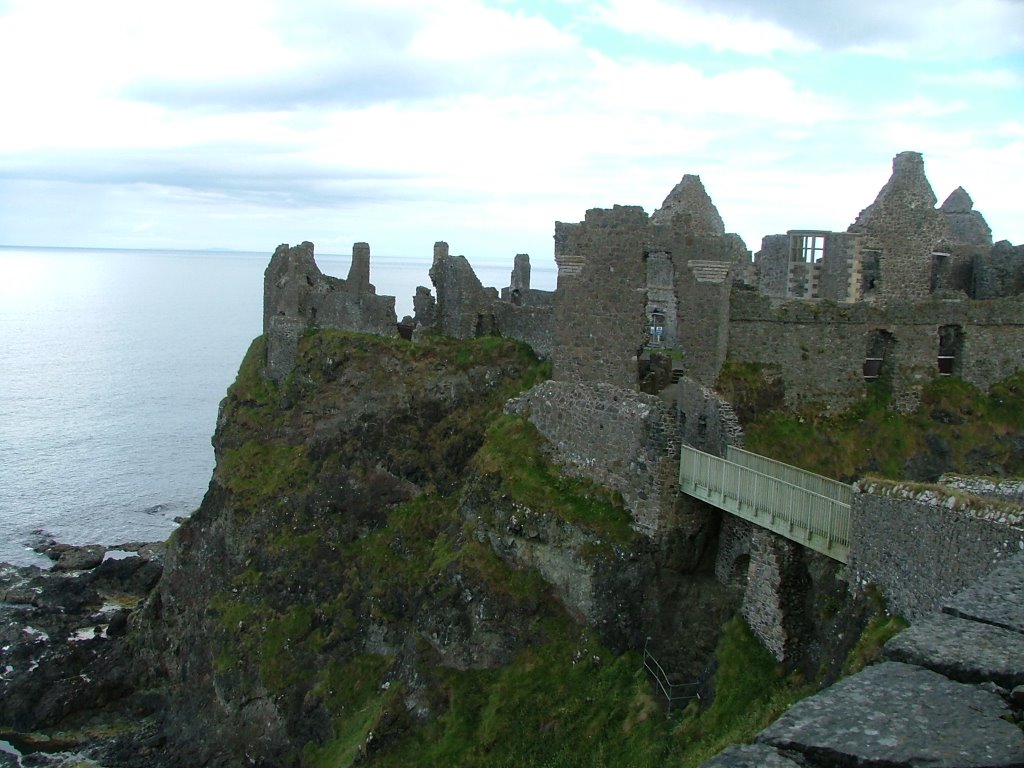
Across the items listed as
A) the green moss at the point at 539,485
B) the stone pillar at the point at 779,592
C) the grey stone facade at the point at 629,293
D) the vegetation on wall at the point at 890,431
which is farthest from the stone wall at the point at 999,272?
the stone pillar at the point at 779,592

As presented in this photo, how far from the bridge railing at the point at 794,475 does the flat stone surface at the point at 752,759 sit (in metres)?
13.6

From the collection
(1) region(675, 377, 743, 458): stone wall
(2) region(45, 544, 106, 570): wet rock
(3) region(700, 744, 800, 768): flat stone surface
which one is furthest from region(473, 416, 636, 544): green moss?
(2) region(45, 544, 106, 570): wet rock

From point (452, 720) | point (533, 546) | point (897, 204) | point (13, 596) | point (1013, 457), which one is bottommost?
point (13, 596)

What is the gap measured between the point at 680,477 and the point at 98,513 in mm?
59488

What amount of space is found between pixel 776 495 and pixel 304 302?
28.5 meters

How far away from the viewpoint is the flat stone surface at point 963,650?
7.01 meters

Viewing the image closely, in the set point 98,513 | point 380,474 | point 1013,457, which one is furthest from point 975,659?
point 98,513

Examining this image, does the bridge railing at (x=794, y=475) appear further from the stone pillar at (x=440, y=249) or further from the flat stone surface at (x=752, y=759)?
the stone pillar at (x=440, y=249)

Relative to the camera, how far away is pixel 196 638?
1521 inches

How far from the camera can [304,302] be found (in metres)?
45.1

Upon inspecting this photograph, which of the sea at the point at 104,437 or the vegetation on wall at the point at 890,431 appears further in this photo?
the sea at the point at 104,437

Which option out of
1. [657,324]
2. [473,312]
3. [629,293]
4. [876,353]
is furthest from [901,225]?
[473,312]

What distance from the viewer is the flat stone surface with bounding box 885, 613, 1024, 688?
7.01 meters

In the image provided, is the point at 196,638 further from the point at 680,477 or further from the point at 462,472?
the point at 680,477
